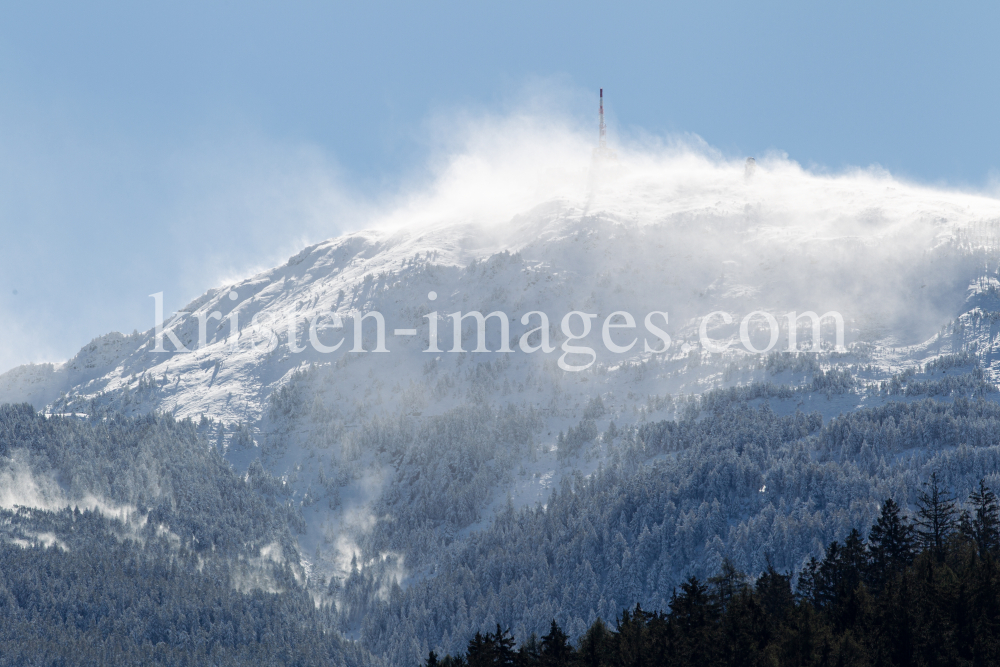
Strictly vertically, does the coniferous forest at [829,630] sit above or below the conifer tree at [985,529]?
below

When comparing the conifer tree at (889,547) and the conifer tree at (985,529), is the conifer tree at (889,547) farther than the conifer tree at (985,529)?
No

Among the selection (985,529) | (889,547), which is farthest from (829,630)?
(985,529)

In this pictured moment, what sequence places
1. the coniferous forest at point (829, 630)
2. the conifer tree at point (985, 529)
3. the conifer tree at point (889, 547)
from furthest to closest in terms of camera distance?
the conifer tree at point (985, 529), the conifer tree at point (889, 547), the coniferous forest at point (829, 630)

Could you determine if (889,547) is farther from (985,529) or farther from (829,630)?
(829,630)

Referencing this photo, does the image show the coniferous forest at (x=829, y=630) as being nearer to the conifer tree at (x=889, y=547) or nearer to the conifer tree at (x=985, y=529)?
the conifer tree at (x=889, y=547)

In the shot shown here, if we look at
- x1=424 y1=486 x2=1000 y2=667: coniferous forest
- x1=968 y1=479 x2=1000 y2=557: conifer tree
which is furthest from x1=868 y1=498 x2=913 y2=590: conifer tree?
x1=968 y1=479 x2=1000 y2=557: conifer tree

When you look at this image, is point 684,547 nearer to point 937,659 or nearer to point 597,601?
point 597,601

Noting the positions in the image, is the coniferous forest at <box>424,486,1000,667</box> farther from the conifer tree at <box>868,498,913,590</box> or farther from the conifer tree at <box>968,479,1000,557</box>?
the conifer tree at <box>968,479,1000,557</box>

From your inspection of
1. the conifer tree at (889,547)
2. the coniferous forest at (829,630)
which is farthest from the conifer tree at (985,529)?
the conifer tree at (889,547)

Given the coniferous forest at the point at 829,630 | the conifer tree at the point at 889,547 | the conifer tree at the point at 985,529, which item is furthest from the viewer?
the conifer tree at the point at 985,529

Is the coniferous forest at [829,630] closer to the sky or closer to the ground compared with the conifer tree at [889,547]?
closer to the ground

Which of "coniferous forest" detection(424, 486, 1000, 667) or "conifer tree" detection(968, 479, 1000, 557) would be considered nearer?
"coniferous forest" detection(424, 486, 1000, 667)
